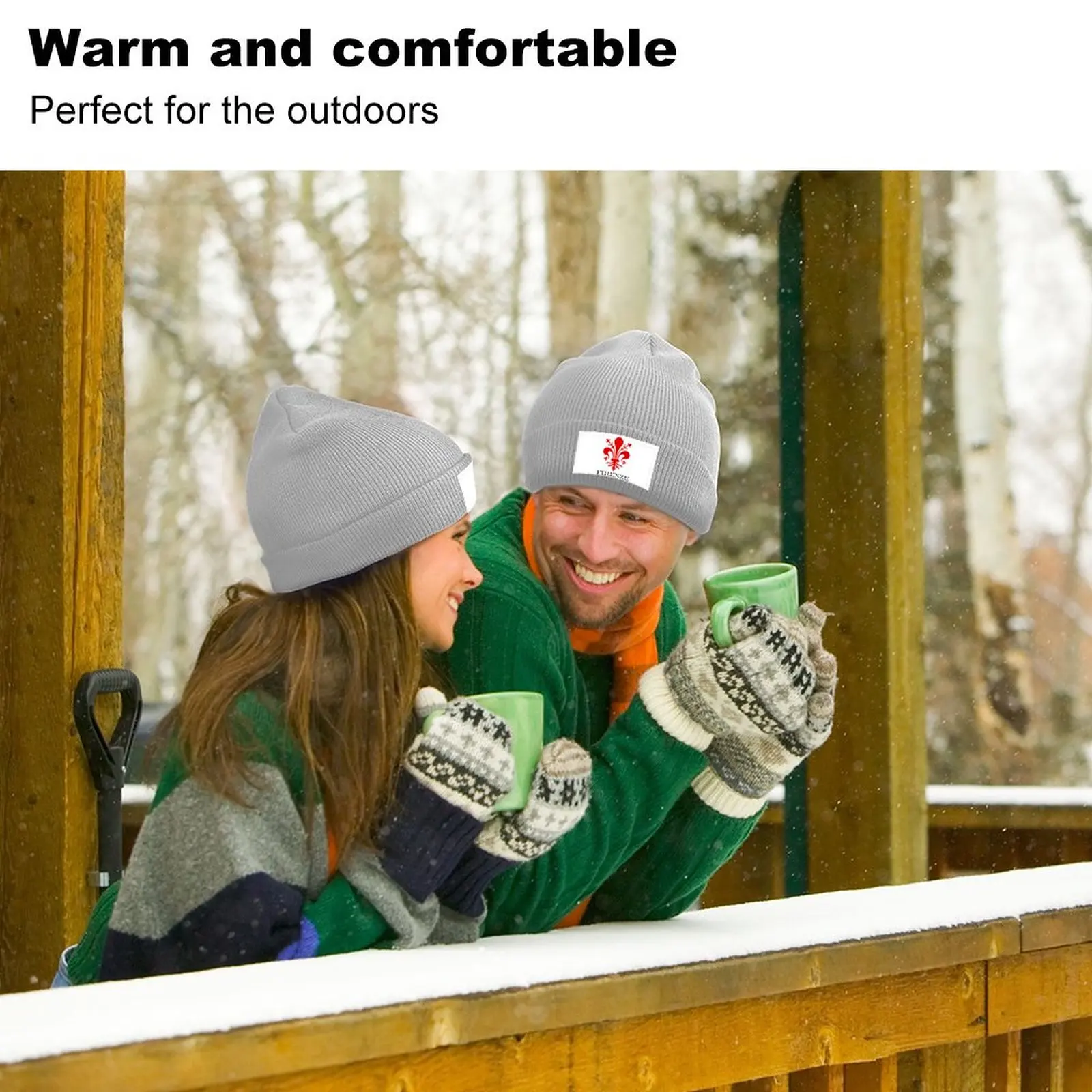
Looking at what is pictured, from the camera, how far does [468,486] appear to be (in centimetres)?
214

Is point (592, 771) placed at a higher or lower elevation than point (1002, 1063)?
higher

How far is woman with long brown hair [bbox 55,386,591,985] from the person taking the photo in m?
1.83

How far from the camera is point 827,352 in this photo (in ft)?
11.7

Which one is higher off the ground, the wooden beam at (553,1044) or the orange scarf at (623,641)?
the orange scarf at (623,641)

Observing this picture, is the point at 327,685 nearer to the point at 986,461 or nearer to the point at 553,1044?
the point at 553,1044

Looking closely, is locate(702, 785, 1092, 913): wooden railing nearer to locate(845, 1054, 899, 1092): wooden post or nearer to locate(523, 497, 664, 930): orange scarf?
locate(523, 497, 664, 930): orange scarf

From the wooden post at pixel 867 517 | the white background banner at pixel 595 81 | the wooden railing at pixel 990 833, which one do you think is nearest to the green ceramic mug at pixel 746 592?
the white background banner at pixel 595 81

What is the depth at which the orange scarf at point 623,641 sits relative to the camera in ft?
7.79

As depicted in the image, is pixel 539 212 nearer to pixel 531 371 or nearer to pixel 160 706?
pixel 531 371

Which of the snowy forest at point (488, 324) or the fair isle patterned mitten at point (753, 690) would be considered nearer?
the fair isle patterned mitten at point (753, 690)

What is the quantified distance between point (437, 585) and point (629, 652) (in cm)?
42

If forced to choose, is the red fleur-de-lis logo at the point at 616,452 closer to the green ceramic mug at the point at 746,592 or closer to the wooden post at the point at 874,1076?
the green ceramic mug at the point at 746,592

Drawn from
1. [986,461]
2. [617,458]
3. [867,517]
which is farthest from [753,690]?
[986,461]

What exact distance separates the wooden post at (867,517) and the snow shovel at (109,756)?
139 centimetres
